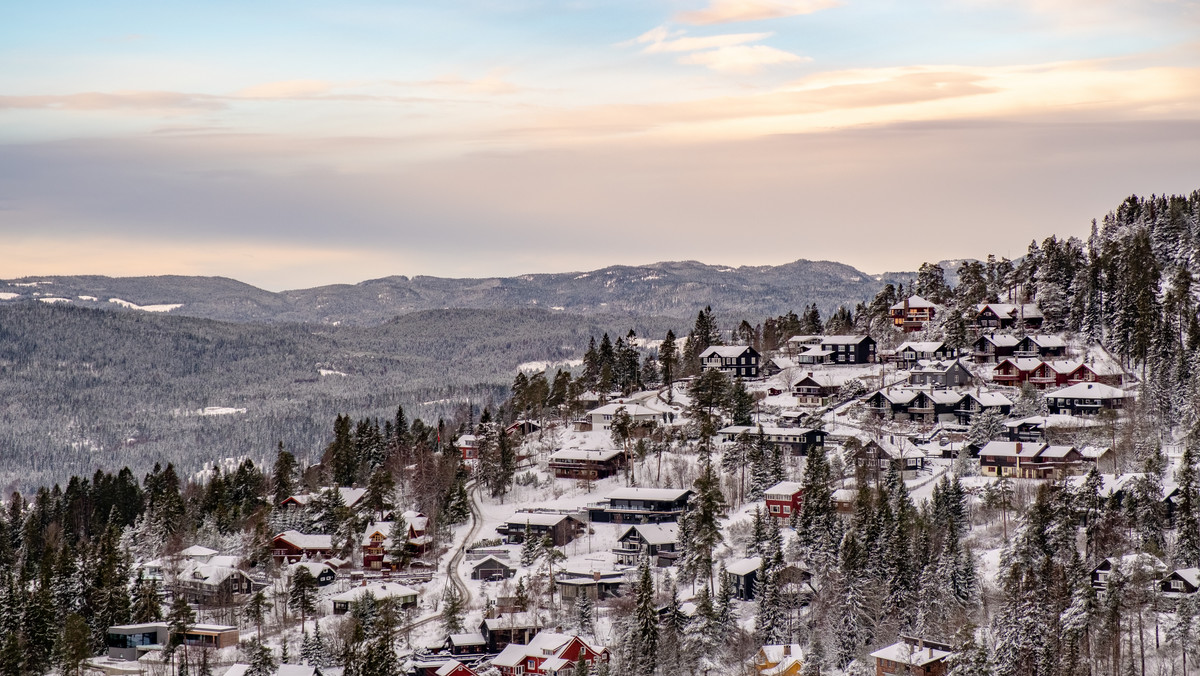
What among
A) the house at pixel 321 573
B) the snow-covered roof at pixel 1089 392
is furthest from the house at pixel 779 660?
the snow-covered roof at pixel 1089 392

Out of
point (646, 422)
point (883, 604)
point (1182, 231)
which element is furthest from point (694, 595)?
point (1182, 231)

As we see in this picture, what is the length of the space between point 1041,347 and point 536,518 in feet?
176

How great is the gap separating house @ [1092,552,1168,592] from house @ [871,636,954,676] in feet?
35.1

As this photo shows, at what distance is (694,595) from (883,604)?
12.5 m

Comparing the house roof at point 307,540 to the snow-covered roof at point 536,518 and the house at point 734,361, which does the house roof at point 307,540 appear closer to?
the snow-covered roof at point 536,518

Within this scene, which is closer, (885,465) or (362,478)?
(885,465)

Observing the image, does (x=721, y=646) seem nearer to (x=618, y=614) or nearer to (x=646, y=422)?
(x=618, y=614)

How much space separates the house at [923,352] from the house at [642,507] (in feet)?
125

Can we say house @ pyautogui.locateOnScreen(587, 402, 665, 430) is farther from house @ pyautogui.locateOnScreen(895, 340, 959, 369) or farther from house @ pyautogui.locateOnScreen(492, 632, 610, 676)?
house @ pyautogui.locateOnScreen(492, 632, 610, 676)

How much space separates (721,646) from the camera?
78812mm

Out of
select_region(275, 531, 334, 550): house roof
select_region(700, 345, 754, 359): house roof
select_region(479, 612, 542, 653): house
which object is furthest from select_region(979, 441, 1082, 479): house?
select_region(275, 531, 334, 550): house roof

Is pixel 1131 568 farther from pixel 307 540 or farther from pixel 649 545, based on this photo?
pixel 307 540

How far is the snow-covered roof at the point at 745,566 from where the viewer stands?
85.8 metres

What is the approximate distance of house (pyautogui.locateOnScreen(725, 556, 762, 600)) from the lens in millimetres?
85812
